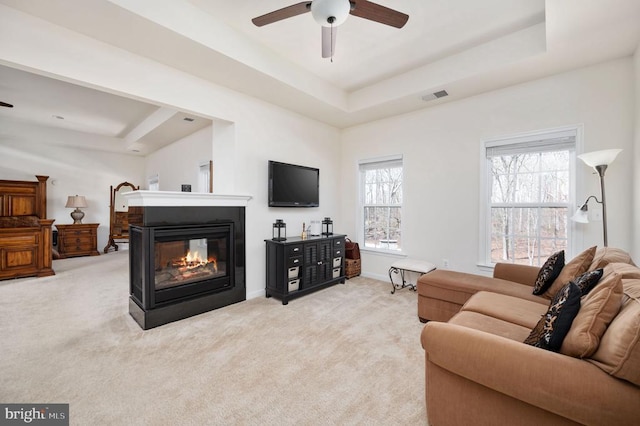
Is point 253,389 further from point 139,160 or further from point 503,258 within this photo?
point 139,160

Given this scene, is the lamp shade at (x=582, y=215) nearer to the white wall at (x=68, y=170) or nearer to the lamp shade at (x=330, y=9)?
the lamp shade at (x=330, y=9)

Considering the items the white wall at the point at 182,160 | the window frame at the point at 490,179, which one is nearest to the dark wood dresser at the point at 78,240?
the white wall at the point at 182,160

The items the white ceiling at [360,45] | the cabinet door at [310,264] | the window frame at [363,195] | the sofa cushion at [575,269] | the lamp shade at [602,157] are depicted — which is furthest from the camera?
the window frame at [363,195]

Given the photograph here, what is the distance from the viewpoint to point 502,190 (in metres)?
3.56

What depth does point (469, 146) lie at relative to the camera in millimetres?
3721

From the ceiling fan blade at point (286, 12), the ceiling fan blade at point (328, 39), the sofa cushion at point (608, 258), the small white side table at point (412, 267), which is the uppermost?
the ceiling fan blade at point (286, 12)

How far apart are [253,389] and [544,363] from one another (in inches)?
66.5

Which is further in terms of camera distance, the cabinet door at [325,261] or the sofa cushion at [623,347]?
the cabinet door at [325,261]

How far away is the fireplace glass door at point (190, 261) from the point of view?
2.96 meters

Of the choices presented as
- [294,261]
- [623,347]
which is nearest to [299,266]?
[294,261]

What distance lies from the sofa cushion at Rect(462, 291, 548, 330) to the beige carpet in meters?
0.65

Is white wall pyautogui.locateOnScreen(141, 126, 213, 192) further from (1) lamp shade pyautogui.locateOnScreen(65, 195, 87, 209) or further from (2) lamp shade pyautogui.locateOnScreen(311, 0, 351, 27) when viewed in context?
(2) lamp shade pyautogui.locateOnScreen(311, 0, 351, 27)

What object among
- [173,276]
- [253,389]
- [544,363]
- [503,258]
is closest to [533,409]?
[544,363]

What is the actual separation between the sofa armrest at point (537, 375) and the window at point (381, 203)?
314 centimetres
